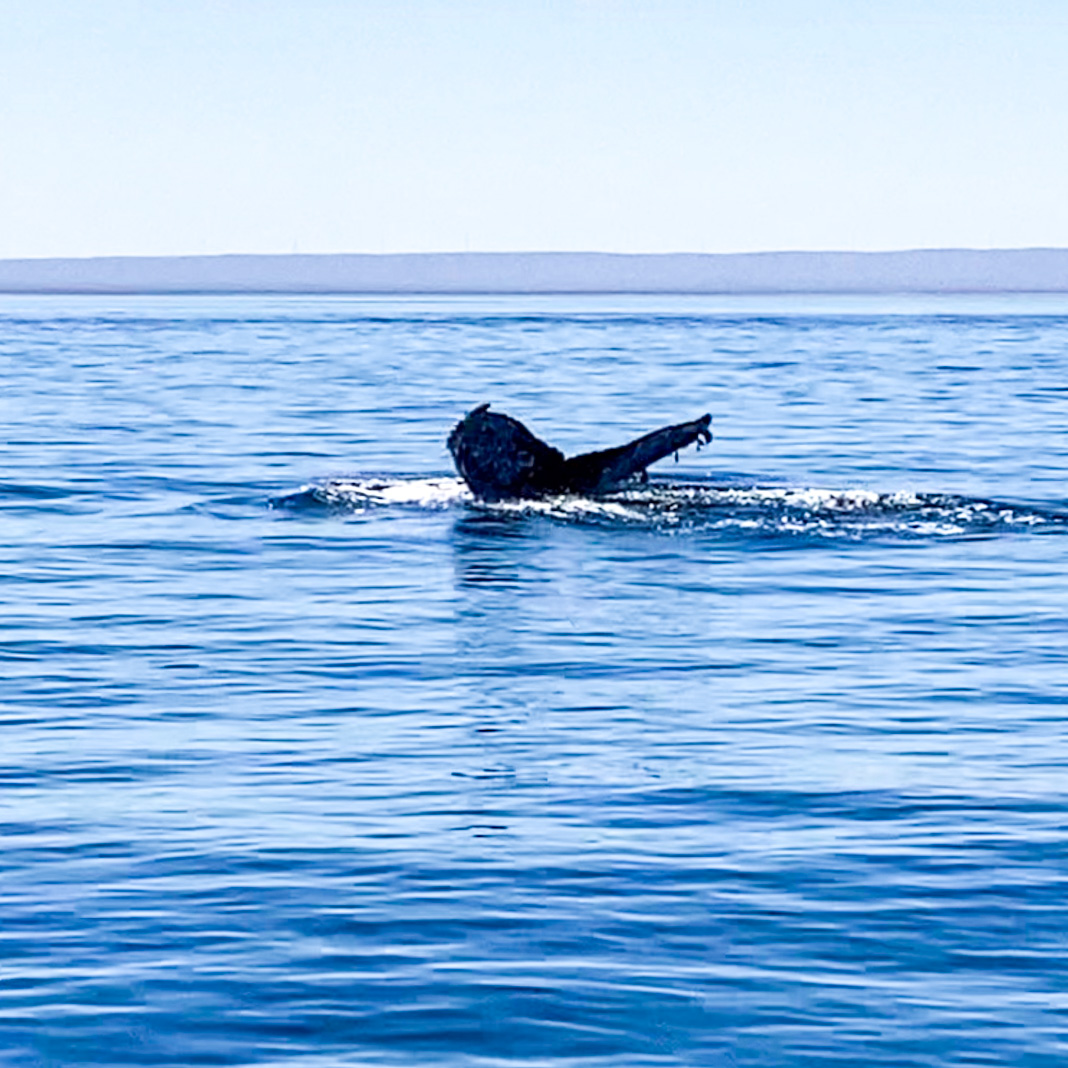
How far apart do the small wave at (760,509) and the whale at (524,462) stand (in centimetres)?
17

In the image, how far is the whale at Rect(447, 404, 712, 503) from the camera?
3195cm

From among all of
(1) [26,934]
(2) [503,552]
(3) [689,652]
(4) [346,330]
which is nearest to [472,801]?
(1) [26,934]

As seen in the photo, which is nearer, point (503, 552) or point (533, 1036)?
point (533, 1036)

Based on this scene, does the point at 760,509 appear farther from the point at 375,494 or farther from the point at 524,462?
the point at 375,494

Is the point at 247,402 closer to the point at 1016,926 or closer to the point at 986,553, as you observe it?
the point at 986,553

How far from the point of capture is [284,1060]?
36.0ft

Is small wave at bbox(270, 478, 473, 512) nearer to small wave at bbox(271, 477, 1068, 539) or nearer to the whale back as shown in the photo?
small wave at bbox(271, 477, 1068, 539)

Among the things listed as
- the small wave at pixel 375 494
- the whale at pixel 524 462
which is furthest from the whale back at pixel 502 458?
the small wave at pixel 375 494

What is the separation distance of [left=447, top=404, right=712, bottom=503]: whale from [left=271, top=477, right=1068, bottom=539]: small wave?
0.17 meters

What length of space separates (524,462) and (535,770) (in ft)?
53.0

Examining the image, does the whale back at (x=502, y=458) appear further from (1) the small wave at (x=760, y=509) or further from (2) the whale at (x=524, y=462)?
(1) the small wave at (x=760, y=509)

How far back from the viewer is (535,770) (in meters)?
16.9

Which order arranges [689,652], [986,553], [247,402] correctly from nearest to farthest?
[689,652] → [986,553] → [247,402]

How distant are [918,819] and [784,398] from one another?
50.5 metres
